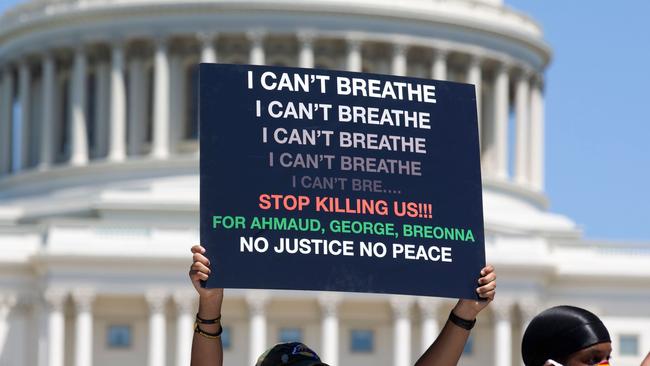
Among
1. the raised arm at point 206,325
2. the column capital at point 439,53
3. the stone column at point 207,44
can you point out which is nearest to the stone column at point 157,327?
the stone column at point 207,44

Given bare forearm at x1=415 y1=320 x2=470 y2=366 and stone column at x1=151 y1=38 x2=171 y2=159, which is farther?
stone column at x1=151 y1=38 x2=171 y2=159

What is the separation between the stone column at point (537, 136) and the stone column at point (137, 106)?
23.0 metres

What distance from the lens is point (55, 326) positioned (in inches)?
4441

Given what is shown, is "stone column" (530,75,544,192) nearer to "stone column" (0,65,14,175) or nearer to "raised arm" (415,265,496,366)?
"stone column" (0,65,14,175)

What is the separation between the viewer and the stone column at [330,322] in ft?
380

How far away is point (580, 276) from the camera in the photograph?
122125mm

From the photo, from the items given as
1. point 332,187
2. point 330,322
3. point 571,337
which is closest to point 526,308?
point 330,322

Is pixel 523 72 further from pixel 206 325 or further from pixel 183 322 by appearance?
pixel 206 325

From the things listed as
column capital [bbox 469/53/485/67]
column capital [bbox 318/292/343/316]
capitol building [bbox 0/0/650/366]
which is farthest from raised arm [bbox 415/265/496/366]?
column capital [bbox 469/53/485/67]

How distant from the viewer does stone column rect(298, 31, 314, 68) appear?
441 feet

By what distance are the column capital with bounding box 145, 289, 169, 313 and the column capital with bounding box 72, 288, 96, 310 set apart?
107 inches

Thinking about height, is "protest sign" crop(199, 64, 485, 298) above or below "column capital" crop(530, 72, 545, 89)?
below

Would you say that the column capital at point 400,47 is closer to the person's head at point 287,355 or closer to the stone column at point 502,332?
the stone column at point 502,332

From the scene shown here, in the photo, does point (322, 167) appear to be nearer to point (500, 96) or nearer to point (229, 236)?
point (229, 236)
